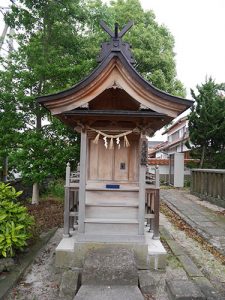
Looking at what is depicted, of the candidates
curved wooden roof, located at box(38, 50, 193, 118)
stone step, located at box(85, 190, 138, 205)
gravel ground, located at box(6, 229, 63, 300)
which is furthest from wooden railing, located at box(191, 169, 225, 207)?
gravel ground, located at box(6, 229, 63, 300)

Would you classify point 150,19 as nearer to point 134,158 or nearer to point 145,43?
point 145,43

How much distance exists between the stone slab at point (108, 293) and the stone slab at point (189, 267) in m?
1.30

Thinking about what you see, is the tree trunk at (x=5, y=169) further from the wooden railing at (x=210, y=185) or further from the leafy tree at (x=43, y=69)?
the wooden railing at (x=210, y=185)

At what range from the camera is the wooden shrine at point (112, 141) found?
5.34 meters

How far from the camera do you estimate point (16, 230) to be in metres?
5.38

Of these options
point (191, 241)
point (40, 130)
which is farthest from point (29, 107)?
point (191, 241)

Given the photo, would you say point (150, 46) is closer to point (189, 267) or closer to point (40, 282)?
point (189, 267)

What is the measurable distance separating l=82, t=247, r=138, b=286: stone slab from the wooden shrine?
66cm

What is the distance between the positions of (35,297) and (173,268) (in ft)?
8.92

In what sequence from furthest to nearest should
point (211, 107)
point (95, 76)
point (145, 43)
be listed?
point (145, 43) → point (211, 107) → point (95, 76)

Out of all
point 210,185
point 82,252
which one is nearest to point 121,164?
point 82,252

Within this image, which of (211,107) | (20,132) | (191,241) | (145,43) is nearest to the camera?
(191,241)

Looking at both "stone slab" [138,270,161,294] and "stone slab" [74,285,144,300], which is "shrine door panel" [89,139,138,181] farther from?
"stone slab" [74,285,144,300]

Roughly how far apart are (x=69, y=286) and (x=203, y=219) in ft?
23.3
